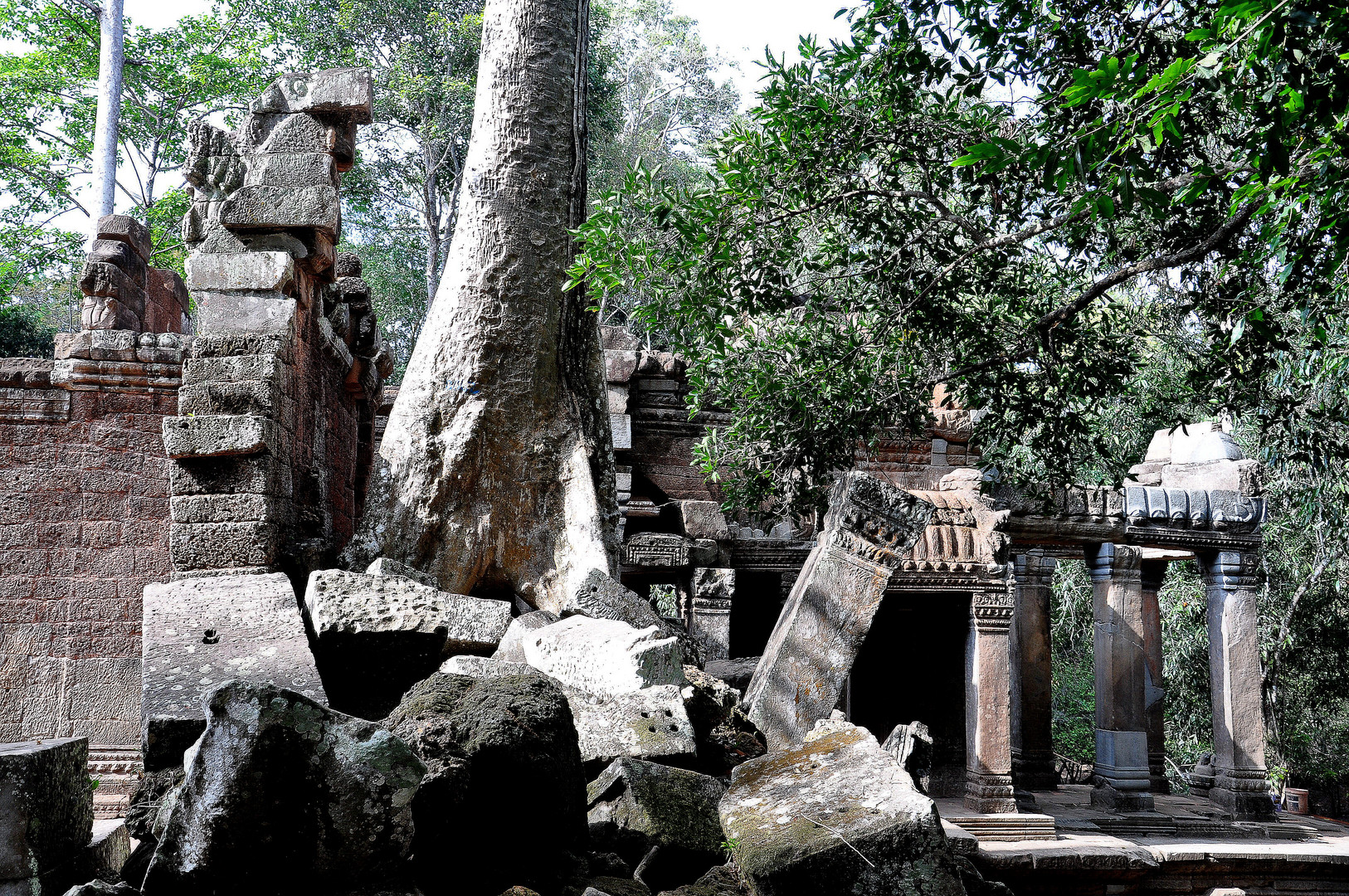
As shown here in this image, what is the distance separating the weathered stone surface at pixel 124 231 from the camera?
956 cm

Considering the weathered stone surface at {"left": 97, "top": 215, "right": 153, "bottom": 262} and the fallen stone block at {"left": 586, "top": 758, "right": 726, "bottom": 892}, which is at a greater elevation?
the weathered stone surface at {"left": 97, "top": 215, "right": 153, "bottom": 262}

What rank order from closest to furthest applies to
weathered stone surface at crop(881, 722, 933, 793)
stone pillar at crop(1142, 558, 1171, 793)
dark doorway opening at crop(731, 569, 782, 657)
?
weathered stone surface at crop(881, 722, 933, 793) < dark doorway opening at crop(731, 569, 782, 657) < stone pillar at crop(1142, 558, 1171, 793)

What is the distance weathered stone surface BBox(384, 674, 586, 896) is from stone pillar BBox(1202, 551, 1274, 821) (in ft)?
32.8

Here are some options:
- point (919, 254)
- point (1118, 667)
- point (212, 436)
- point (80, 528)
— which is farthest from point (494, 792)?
point (1118, 667)

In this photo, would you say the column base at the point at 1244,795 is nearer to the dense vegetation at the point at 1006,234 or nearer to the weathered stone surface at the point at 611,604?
the dense vegetation at the point at 1006,234

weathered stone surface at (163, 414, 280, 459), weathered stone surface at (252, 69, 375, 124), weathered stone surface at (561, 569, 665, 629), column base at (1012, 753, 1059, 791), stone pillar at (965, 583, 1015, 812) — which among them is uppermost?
weathered stone surface at (252, 69, 375, 124)

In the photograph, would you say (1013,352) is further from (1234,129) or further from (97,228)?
(97,228)

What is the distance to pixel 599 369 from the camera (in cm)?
612

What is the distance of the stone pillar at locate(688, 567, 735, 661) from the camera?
8898 millimetres

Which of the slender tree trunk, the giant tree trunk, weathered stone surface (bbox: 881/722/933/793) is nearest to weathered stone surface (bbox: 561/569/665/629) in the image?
the giant tree trunk

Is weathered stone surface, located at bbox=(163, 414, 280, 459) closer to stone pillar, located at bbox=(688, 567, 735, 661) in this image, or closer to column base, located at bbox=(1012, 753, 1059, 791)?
stone pillar, located at bbox=(688, 567, 735, 661)

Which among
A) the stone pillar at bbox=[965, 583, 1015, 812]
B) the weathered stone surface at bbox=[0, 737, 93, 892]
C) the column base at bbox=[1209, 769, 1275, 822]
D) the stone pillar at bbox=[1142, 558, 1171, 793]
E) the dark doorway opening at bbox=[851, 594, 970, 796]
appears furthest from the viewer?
the stone pillar at bbox=[1142, 558, 1171, 793]

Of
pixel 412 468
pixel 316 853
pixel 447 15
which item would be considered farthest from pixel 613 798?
pixel 447 15

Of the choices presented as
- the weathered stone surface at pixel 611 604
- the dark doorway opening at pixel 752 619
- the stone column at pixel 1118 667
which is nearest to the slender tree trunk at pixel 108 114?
the dark doorway opening at pixel 752 619
